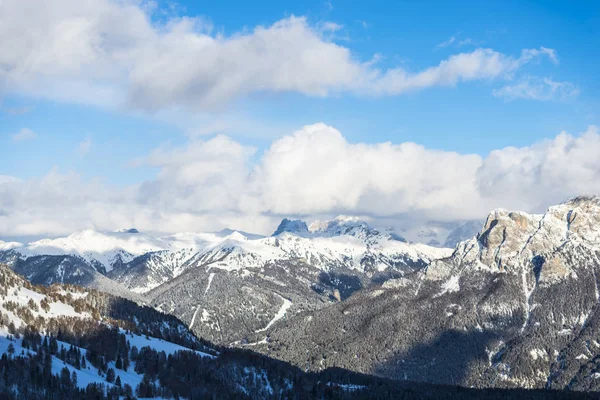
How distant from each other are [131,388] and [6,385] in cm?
4136

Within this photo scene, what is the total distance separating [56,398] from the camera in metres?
172

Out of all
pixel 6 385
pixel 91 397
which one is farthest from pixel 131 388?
pixel 6 385

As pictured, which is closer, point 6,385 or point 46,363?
point 6,385

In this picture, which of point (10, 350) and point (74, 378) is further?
point (10, 350)

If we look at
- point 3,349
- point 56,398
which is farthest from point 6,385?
point 3,349

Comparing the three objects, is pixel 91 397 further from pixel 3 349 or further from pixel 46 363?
pixel 3 349

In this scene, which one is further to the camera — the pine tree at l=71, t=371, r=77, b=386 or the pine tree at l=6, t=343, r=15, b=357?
the pine tree at l=6, t=343, r=15, b=357

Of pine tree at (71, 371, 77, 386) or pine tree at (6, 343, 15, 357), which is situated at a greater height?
pine tree at (6, 343, 15, 357)

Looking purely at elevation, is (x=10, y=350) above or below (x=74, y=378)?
above

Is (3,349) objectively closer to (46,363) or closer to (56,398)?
(46,363)

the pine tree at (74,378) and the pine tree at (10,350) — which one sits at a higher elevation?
the pine tree at (10,350)

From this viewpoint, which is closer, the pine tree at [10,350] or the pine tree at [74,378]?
the pine tree at [74,378]

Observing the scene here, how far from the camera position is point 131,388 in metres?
200

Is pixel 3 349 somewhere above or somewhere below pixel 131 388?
above
